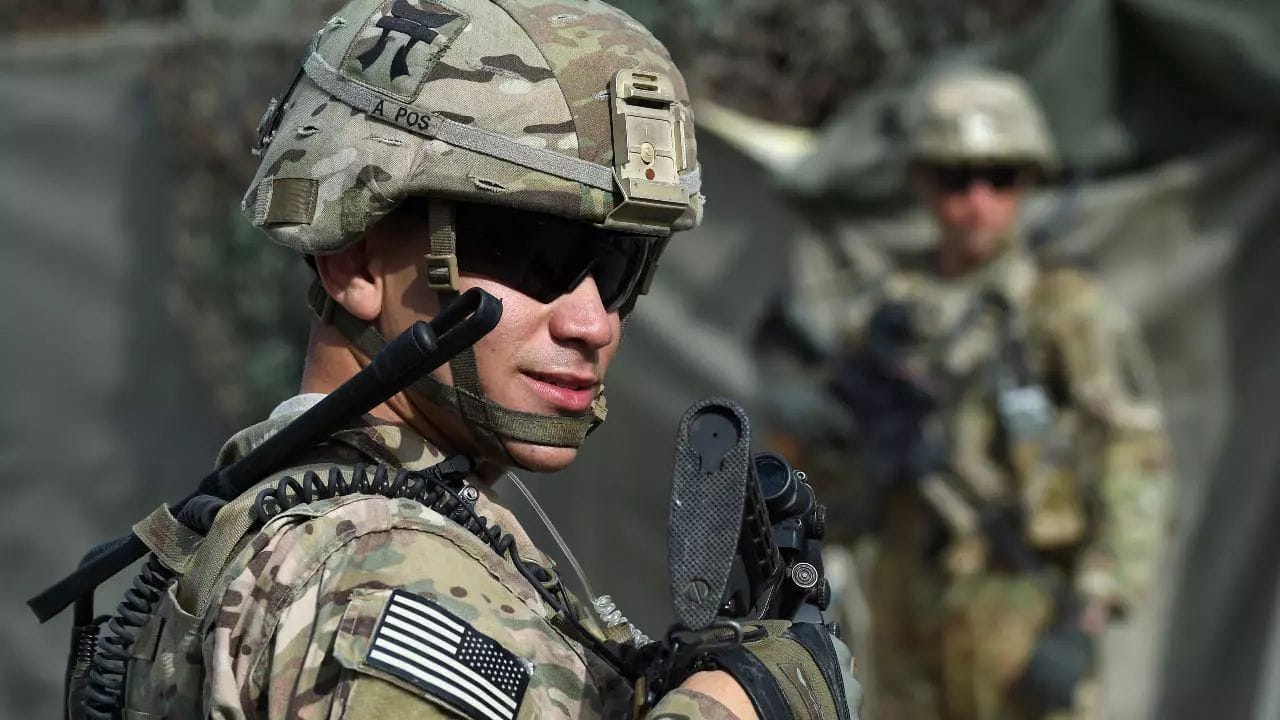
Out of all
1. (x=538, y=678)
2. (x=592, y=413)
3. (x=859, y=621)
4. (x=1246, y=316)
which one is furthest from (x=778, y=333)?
(x=538, y=678)

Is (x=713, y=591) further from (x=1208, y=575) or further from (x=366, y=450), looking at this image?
(x=1208, y=575)

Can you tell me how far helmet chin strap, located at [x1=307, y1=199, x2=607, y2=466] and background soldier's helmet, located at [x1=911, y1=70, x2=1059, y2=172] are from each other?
162 inches

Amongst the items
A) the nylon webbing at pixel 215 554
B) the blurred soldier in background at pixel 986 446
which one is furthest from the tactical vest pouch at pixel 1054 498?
the nylon webbing at pixel 215 554

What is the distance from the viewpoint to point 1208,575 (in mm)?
6262

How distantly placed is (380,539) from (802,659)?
1.51ft

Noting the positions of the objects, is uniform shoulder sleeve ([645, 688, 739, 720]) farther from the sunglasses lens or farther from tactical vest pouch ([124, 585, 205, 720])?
the sunglasses lens

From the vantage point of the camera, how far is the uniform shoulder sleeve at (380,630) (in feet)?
6.10

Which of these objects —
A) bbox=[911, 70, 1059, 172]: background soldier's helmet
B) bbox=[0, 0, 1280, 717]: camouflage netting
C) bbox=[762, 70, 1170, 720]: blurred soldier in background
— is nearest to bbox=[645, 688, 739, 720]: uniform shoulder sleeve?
bbox=[762, 70, 1170, 720]: blurred soldier in background

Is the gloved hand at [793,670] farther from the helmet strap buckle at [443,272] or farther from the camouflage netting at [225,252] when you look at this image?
the camouflage netting at [225,252]

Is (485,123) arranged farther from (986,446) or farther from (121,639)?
(986,446)

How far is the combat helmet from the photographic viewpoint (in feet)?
7.22

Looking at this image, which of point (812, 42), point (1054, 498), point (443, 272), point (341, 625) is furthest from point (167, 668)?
point (812, 42)

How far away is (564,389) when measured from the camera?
227 cm

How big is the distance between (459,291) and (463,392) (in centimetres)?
13
